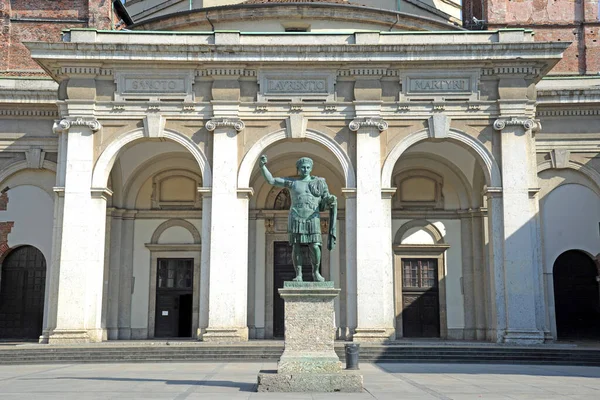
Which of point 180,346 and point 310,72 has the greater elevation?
point 310,72

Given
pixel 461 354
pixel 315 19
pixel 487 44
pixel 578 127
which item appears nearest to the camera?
pixel 461 354

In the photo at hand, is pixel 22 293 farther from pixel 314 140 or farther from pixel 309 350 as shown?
pixel 309 350

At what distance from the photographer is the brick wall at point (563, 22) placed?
2878cm

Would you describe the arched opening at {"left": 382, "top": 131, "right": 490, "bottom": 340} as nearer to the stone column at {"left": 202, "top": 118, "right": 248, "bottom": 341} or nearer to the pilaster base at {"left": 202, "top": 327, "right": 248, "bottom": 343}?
the stone column at {"left": 202, "top": 118, "right": 248, "bottom": 341}

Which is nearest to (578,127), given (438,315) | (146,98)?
(438,315)

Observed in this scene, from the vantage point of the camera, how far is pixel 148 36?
2294 centimetres

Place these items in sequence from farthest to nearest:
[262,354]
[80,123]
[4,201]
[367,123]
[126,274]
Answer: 1. [4,201]
2. [126,274]
3. [367,123]
4. [80,123]
5. [262,354]

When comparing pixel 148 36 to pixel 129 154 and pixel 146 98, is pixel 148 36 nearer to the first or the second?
pixel 146 98

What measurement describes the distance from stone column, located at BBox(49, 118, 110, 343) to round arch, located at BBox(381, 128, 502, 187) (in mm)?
8562

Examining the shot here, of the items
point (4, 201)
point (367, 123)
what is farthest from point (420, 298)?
point (4, 201)

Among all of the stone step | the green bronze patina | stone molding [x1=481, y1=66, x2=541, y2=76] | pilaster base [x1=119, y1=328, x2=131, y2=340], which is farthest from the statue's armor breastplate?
pilaster base [x1=119, y1=328, x2=131, y2=340]

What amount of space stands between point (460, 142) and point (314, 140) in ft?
14.6

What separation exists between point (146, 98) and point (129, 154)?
317 centimetres

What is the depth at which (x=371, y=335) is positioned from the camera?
21312 mm
